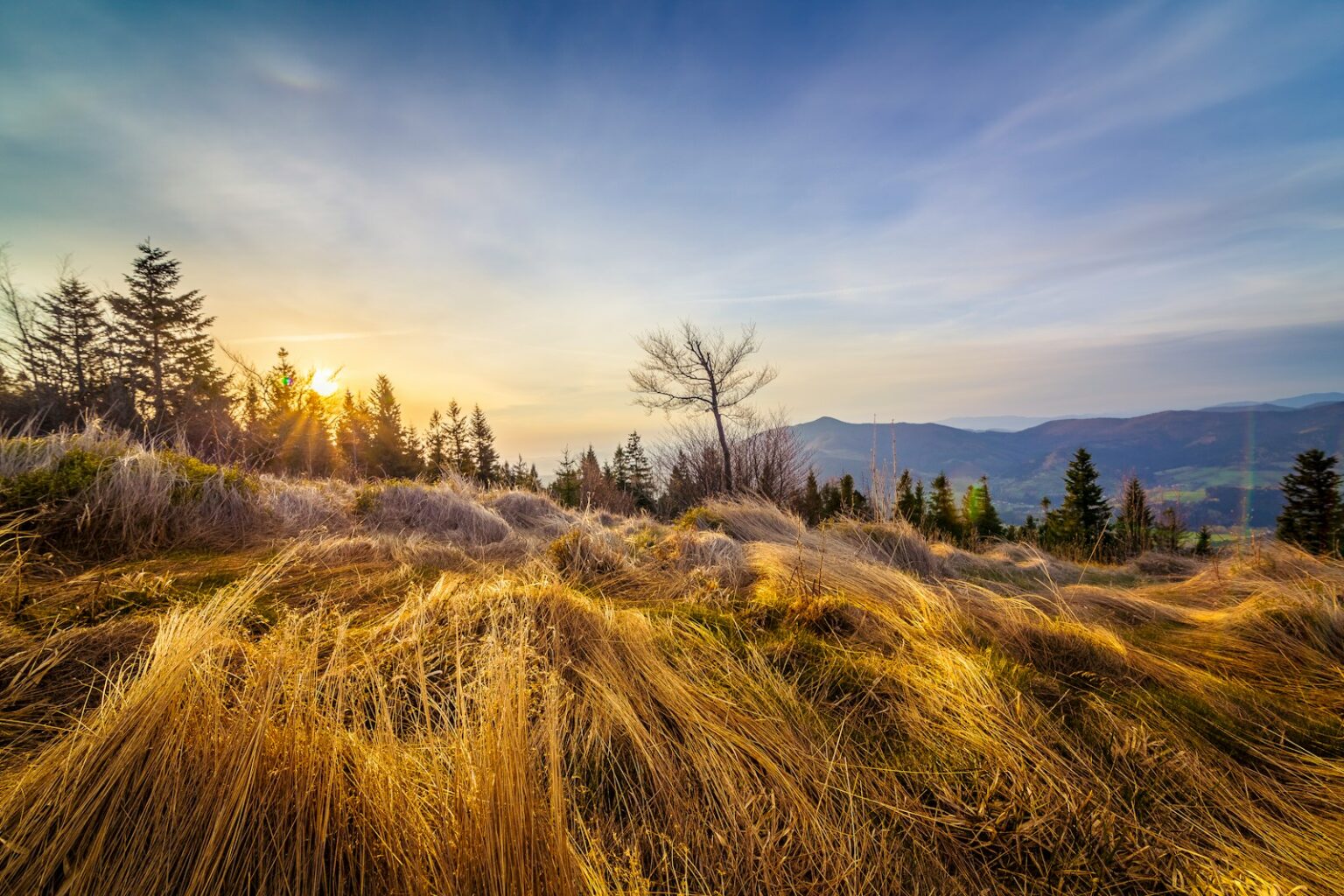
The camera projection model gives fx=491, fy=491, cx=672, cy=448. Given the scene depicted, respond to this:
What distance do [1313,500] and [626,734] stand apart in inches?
1508

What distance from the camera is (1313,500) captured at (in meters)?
23.8

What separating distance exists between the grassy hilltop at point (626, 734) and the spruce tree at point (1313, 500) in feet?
103

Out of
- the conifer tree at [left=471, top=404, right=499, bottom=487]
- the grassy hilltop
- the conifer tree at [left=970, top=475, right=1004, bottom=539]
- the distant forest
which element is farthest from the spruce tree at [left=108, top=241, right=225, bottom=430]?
the conifer tree at [left=970, top=475, right=1004, bottom=539]

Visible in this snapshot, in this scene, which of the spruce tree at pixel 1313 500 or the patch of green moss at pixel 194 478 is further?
the spruce tree at pixel 1313 500

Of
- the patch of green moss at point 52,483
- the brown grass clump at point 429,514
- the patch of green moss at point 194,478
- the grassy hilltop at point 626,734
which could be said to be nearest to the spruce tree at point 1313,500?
the grassy hilltop at point 626,734

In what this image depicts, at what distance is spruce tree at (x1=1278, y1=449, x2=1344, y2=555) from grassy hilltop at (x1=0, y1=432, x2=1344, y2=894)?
103 feet

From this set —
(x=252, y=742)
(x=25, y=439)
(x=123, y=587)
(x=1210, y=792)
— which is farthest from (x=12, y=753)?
(x=25, y=439)

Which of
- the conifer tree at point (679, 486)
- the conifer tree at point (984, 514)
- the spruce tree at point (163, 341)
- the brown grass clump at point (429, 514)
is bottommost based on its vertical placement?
the conifer tree at point (984, 514)

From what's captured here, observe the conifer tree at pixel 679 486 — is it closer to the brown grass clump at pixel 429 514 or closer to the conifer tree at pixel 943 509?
the brown grass clump at pixel 429 514

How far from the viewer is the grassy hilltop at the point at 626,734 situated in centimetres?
100

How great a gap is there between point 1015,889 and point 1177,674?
1.68m

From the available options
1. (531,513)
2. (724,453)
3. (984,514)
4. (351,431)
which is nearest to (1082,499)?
(984,514)

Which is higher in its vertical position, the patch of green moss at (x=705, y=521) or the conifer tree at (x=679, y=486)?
the patch of green moss at (x=705, y=521)

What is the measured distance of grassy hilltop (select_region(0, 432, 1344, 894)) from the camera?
100 centimetres
